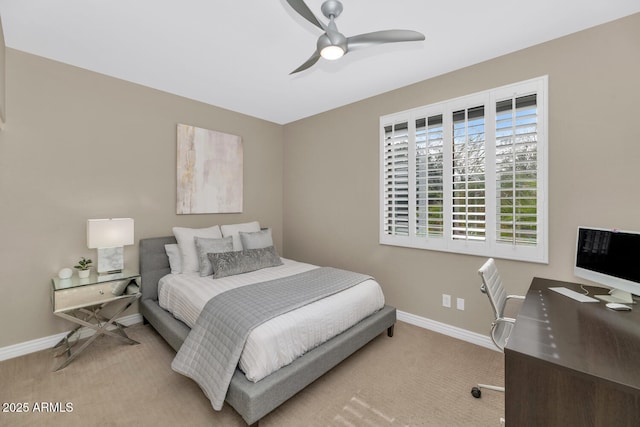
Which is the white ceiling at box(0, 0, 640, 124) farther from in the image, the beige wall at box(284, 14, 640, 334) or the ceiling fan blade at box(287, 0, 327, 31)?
the ceiling fan blade at box(287, 0, 327, 31)

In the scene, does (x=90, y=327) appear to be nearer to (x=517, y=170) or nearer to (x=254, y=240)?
(x=254, y=240)

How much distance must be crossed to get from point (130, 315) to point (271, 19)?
11.1 feet

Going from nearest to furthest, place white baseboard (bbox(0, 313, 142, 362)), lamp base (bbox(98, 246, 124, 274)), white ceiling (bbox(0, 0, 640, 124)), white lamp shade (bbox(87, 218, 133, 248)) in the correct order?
white ceiling (bbox(0, 0, 640, 124))
white baseboard (bbox(0, 313, 142, 362))
white lamp shade (bbox(87, 218, 133, 248))
lamp base (bbox(98, 246, 124, 274))

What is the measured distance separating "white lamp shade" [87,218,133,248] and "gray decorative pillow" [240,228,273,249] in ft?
4.02

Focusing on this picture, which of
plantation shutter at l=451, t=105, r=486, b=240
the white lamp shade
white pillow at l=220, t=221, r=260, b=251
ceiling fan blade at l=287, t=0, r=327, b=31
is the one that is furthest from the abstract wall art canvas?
plantation shutter at l=451, t=105, r=486, b=240

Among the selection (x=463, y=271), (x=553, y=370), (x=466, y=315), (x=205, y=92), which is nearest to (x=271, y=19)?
(x=205, y=92)

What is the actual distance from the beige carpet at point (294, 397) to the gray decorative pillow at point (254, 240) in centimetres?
138

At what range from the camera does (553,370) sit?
108 centimetres

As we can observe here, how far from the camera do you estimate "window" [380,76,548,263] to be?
245 centimetres

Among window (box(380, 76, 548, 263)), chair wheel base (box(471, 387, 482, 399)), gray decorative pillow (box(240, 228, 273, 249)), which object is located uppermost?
window (box(380, 76, 548, 263))

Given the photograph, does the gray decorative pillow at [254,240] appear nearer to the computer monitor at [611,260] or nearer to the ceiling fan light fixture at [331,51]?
the ceiling fan light fixture at [331,51]

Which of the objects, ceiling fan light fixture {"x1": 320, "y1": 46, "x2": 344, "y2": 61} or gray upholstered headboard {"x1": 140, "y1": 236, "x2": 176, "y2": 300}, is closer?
ceiling fan light fixture {"x1": 320, "y1": 46, "x2": 344, "y2": 61}

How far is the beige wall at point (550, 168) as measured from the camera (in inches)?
83.2

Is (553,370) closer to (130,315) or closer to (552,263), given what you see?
(552,263)
